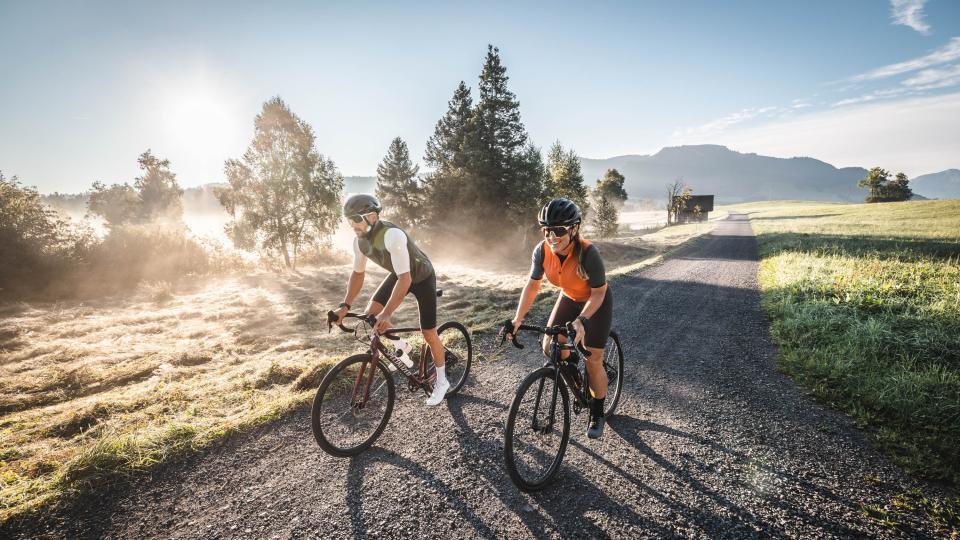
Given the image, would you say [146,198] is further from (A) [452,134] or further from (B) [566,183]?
(B) [566,183]

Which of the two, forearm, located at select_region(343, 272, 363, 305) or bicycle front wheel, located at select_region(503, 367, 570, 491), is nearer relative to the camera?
bicycle front wheel, located at select_region(503, 367, 570, 491)

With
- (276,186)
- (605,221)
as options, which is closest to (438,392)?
(276,186)

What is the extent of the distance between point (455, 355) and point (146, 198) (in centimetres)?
5639

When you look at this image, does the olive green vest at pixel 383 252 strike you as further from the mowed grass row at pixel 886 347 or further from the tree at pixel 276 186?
the tree at pixel 276 186

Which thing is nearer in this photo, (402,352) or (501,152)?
(402,352)

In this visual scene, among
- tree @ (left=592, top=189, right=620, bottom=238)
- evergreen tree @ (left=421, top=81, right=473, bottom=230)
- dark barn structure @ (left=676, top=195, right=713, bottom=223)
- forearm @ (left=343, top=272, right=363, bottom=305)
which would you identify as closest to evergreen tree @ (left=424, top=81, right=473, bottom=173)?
evergreen tree @ (left=421, top=81, right=473, bottom=230)

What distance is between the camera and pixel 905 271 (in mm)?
11156

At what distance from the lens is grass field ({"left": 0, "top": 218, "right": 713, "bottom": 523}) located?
4086 mm

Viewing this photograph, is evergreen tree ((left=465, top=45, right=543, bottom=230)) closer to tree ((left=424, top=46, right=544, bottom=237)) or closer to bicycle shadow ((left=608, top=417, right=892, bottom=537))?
tree ((left=424, top=46, right=544, bottom=237))

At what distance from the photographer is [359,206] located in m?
4.62

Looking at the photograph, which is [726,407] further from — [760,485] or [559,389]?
[559,389]

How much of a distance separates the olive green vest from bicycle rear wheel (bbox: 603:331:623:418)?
3.08 metres

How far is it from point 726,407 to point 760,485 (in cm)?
175

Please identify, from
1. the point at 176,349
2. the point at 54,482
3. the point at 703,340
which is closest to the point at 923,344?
the point at 703,340
